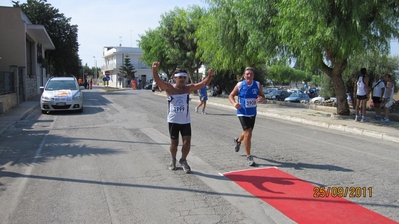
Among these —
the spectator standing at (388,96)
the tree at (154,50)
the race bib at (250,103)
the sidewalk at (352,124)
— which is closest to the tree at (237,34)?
the sidewalk at (352,124)

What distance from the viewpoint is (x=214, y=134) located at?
32.8 feet

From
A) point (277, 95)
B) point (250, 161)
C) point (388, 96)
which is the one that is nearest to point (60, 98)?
point (250, 161)

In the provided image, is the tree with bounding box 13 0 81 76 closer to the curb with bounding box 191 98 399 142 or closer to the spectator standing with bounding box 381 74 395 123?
the curb with bounding box 191 98 399 142

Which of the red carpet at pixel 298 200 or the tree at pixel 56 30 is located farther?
the tree at pixel 56 30

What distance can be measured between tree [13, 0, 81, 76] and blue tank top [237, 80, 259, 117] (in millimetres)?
38221

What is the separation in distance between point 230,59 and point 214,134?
11518 mm

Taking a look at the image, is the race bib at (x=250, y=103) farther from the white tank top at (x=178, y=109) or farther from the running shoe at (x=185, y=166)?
the running shoe at (x=185, y=166)

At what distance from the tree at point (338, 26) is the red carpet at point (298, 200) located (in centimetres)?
750

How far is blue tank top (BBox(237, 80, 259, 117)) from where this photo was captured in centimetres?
656

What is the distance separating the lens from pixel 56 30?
40656 mm
